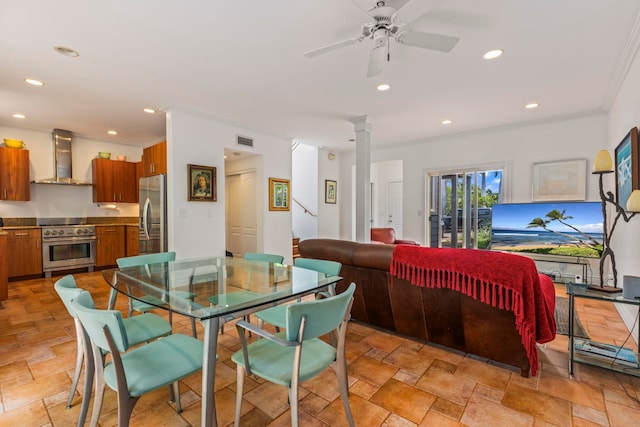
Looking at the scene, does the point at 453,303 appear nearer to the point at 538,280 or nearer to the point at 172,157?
the point at 538,280

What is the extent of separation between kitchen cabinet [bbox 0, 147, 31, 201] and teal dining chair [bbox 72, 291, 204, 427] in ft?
16.7

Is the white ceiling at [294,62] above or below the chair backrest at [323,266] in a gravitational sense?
above

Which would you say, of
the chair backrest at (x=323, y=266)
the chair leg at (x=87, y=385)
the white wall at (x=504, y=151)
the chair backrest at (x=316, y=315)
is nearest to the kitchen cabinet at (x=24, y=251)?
the chair leg at (x=87, y=385)

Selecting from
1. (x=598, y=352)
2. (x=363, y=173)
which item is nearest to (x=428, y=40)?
(x=598, y=352)

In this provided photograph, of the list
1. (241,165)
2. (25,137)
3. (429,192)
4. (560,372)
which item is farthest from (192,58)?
(429,192)

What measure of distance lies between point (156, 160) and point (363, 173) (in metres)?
3.24

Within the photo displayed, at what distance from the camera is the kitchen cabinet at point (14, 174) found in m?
4.70

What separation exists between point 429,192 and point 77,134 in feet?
22.5

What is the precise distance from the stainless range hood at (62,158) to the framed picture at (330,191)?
484 cm

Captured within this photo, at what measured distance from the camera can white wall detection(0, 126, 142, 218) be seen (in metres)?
5.10

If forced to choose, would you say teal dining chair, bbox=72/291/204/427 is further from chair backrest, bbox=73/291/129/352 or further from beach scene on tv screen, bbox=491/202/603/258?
beach scene on tv screen, bbox=491/202/603/258

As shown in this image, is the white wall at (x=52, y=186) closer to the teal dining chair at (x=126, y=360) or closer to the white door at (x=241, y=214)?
the white door at (x=241, y=214)

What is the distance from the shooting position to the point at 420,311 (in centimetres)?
Result: 243

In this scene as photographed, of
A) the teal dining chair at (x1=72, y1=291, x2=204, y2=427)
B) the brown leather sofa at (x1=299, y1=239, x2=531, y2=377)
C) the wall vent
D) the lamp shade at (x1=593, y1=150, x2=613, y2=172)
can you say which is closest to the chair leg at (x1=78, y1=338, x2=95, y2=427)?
the teal dining chair at (x1=72, y1=291, x2=204, y2=427)
